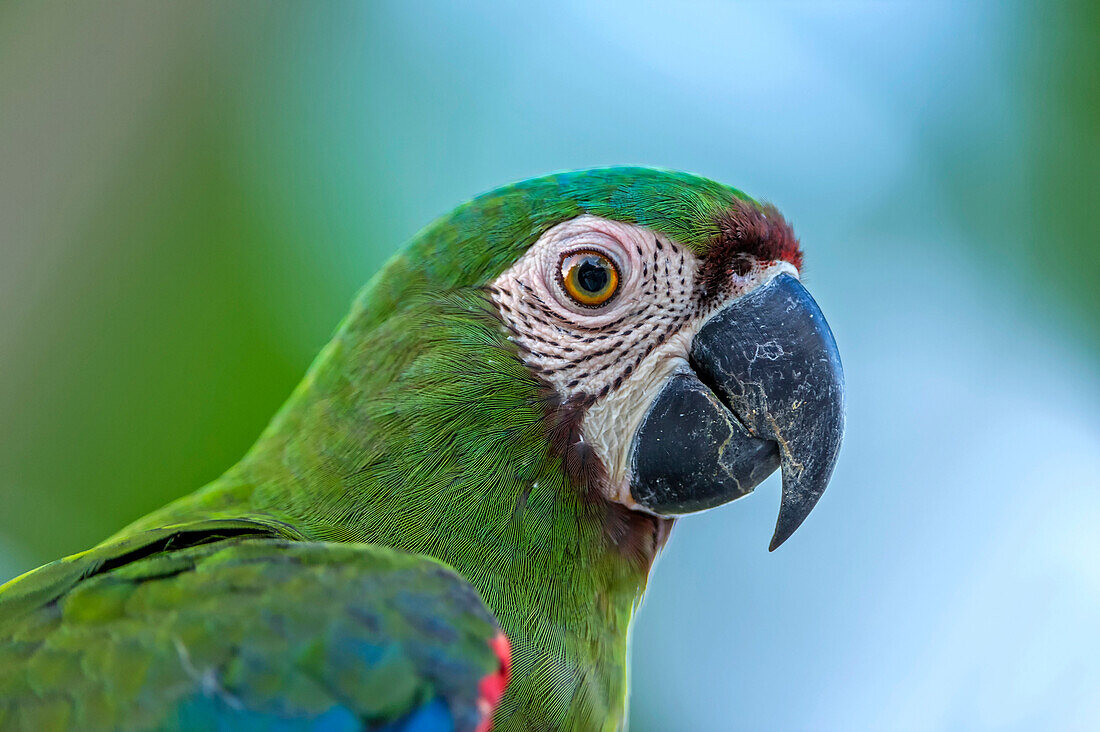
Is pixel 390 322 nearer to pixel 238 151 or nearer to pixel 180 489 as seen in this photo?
pixel 180 489

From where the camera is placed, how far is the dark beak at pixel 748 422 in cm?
191

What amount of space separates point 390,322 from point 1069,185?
462 cm

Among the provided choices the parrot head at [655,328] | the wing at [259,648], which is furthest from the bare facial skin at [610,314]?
the wing at [259,648]

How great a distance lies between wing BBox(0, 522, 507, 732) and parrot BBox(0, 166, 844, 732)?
3 cm

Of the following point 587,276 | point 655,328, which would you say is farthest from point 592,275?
point 655,328

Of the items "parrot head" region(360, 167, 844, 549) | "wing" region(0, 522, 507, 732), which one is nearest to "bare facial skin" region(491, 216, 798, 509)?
"parrot head" region(360, 167, 844, 549)

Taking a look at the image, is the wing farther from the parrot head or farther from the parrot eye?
the parrot eye

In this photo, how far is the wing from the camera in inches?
53.7

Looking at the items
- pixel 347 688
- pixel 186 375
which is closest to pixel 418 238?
pixel 347 688

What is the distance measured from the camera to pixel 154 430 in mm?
3846

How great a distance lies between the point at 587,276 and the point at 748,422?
0.46 metres

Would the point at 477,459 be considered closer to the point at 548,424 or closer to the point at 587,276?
the point at 548,424

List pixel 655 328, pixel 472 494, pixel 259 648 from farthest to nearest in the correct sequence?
pixel 655 328
pixel 472 494
pixel 259 648

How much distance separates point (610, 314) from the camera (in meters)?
2.02
